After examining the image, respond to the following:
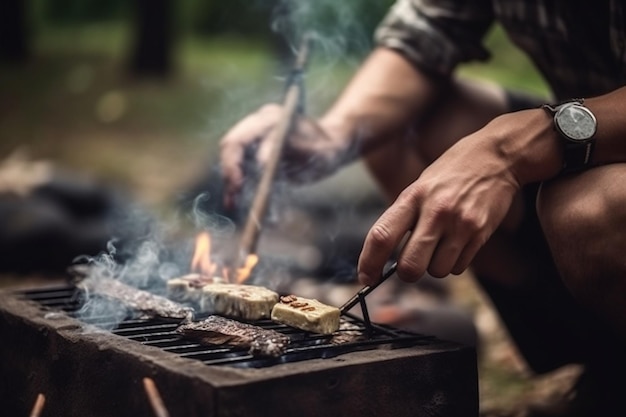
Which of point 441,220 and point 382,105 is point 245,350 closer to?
point 441,220

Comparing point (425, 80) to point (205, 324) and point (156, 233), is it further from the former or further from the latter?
point (205, 324)

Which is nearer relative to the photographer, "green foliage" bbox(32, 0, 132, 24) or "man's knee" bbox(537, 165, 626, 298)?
"man's knee" bbox(537, 165, 626, 298)

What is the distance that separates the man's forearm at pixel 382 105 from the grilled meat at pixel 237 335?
1.51 metres

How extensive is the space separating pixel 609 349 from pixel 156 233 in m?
1.94

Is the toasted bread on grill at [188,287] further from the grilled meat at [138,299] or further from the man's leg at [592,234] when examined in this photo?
the man's leg at [592,234]

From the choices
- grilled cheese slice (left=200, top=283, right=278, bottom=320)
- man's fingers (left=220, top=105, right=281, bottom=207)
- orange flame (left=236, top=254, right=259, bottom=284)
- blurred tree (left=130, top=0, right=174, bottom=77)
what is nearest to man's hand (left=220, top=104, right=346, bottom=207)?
man's fingers (left=220, top=105, right=281, bottom=207)

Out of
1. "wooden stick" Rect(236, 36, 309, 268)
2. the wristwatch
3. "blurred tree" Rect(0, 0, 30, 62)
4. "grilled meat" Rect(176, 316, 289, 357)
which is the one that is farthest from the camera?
"blurred tree" Rect(0, 0, 30, 62)

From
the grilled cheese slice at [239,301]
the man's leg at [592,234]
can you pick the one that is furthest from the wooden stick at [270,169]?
the man's leg at [592,234]

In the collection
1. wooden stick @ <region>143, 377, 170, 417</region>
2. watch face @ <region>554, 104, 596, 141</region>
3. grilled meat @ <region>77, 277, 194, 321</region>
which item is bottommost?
wooden stick @ <region>143, 377, 170, 417</region>

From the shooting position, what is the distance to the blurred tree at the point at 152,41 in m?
13.4

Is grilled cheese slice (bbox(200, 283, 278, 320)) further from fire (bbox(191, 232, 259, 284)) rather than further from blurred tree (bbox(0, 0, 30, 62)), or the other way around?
blurred tree (bbox(0, 0, 30, 62))

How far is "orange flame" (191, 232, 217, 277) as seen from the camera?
11.3 ft

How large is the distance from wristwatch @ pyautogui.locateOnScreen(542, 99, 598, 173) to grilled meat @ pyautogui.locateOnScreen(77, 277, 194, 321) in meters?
1.22

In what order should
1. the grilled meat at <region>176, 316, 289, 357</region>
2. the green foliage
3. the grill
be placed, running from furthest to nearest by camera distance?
the green foliage, the grilled meat at <region>176, 316, 289, 357</region>, the grill
